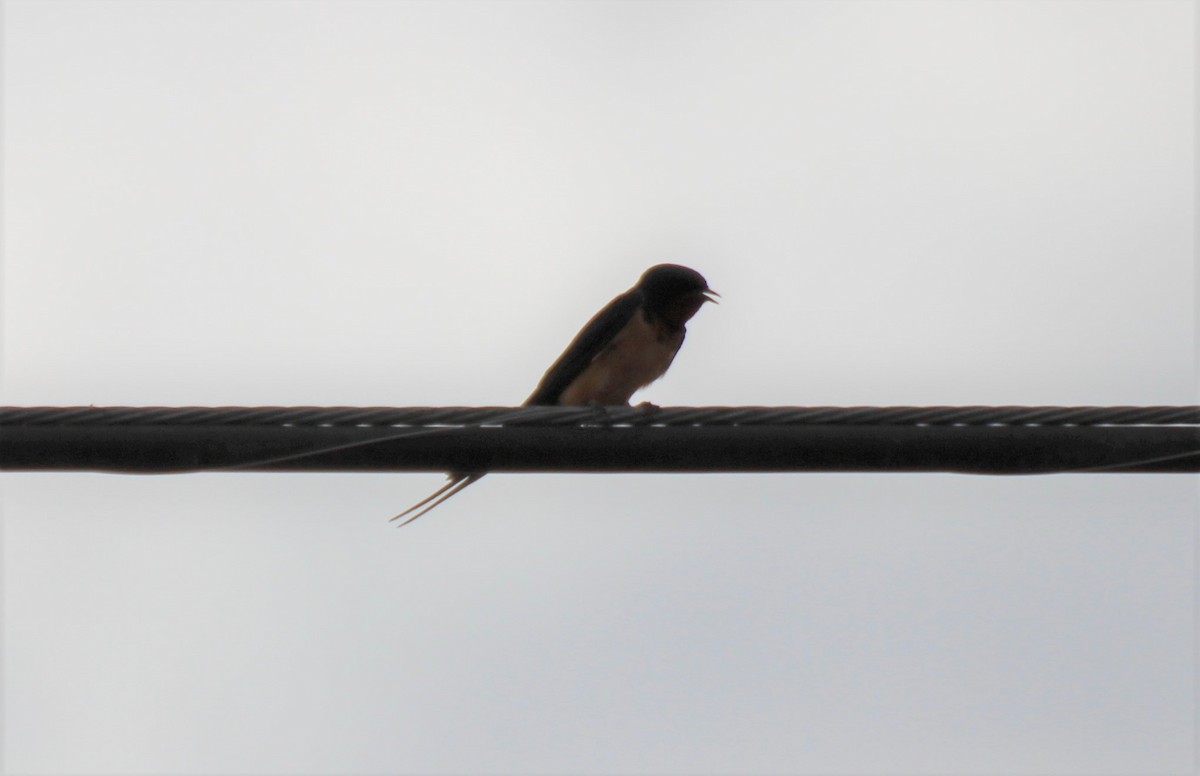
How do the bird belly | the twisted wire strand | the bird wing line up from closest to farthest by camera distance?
the twisted wire strand
the bird belly
the bird wing

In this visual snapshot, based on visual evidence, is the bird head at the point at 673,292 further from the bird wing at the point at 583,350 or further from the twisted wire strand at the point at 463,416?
the twisted wire strand at the point at 463,416

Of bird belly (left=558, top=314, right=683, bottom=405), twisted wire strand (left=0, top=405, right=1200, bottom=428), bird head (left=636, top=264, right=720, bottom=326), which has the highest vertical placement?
bird head (left=636, top=264, right=720, bottom=326)

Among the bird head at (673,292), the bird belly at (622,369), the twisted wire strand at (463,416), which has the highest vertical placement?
the bird head at (673,292)

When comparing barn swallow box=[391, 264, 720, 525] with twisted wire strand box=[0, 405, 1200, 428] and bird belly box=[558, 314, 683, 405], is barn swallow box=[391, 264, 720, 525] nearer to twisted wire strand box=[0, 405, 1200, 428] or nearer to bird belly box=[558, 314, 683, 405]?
bird belly box=[558, 314, 683, 405]

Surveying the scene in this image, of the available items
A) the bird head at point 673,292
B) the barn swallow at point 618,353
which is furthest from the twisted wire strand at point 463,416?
the bird head at point 673,292

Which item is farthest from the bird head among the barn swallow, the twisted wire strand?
the twisted wire strand

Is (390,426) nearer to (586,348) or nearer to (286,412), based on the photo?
(286,412)

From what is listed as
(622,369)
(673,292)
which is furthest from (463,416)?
(673,292)
